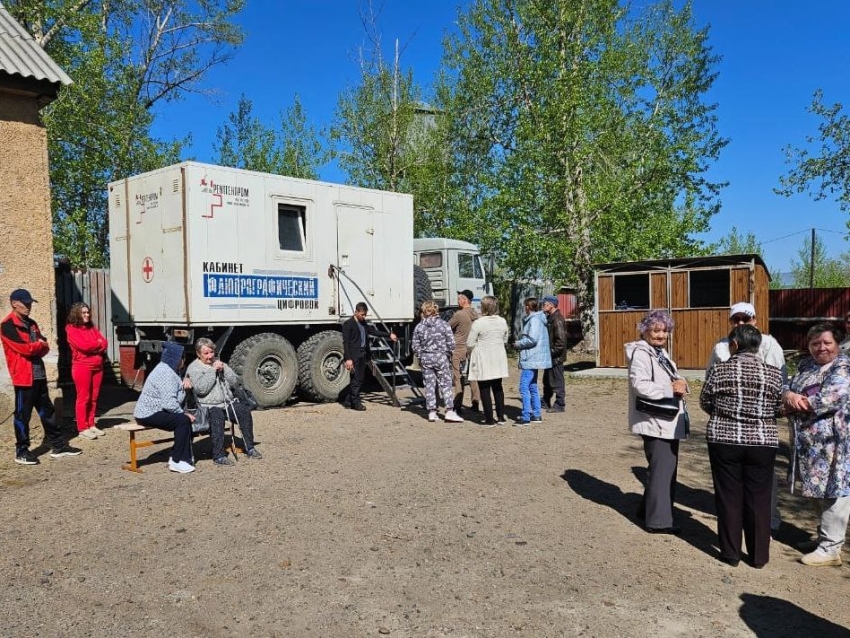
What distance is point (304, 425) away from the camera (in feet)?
29.9

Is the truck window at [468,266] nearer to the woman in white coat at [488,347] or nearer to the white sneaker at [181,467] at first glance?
the woman in white coat at [488,347]

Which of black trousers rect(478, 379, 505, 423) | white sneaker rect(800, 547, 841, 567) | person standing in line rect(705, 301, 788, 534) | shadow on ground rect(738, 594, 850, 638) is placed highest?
person standing in line rect(705, 301, 788, 534)

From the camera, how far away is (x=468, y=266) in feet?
55.1

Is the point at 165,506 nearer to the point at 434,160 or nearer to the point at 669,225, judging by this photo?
the point at 669,225

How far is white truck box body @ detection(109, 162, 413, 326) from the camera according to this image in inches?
377

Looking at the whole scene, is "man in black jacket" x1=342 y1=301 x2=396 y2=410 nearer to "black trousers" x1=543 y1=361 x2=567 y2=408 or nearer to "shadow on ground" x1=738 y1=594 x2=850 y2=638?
"black trousers" x1=543 y1=361 x2=567 y2=408

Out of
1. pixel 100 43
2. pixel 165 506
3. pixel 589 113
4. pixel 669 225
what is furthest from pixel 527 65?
pixel 165 506

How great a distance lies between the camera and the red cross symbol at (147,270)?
396 inches

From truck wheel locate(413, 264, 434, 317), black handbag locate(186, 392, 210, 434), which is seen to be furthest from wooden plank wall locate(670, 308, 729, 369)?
black handbag locate(186, 392, 210, 434)

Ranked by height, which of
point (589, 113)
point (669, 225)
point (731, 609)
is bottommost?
point (731, 609)

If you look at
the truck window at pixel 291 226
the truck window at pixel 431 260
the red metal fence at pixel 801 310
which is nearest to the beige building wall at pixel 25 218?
the truck window at pixel 291 226

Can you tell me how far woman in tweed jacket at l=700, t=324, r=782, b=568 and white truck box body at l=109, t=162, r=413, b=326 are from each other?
24.0 feet

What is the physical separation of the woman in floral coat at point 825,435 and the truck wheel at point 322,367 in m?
7.67

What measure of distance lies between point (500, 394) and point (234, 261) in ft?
14.2
